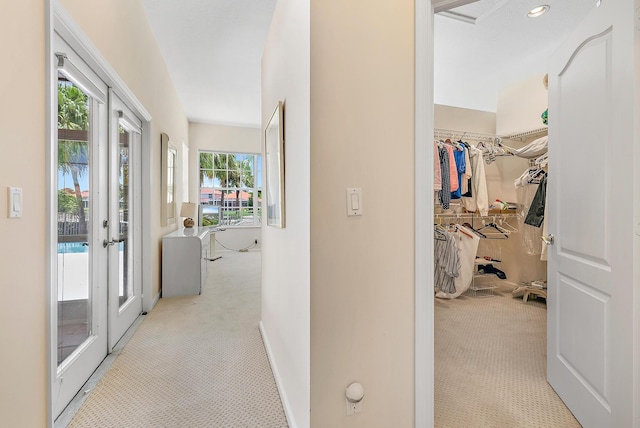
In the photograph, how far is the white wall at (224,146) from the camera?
6605 millimetres

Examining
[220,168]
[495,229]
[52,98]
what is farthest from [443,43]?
[220,168]

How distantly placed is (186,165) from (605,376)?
6.52 meters

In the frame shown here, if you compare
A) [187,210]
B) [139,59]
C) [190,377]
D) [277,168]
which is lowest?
[190,377]

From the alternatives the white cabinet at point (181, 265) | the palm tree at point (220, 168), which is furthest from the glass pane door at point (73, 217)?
the palm tree at point (220, 168)

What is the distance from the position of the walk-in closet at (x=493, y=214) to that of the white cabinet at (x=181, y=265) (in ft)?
9.21

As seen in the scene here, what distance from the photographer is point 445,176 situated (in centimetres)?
330

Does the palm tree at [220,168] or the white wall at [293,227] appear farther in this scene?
the palm tree at [220,168]

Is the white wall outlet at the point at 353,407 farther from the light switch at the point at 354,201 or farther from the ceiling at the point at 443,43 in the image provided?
the ceiling at the point at 443,43

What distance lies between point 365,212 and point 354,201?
0.07 meters

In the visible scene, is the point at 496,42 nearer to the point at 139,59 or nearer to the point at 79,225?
the point at 139,59

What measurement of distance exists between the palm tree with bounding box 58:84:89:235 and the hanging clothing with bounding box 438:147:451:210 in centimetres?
322

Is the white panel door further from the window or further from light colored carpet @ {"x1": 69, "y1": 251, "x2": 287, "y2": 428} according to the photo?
the window

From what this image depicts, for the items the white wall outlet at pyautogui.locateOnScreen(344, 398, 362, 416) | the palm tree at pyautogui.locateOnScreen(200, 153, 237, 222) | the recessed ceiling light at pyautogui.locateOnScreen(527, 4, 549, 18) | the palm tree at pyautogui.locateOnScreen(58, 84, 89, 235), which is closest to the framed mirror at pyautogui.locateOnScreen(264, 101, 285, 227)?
the white wall outlet at pyautogui.locateOnScreen(344, 398, 362, 416)

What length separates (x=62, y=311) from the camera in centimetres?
167
